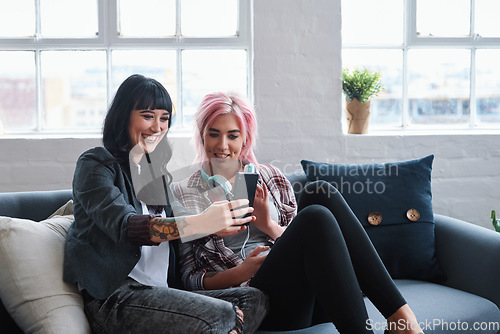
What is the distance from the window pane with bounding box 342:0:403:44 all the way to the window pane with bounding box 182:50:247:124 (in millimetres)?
675

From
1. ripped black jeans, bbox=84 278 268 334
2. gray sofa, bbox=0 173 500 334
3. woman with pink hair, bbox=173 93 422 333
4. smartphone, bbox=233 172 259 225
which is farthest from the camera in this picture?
gray sofa, bbox=0 173 500 334

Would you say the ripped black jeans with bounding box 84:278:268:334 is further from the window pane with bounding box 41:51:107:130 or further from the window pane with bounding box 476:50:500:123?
the window pane with bounding box 476:50:500:123

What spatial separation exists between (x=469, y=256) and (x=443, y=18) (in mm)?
1644

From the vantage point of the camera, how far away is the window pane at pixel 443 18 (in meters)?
3.13

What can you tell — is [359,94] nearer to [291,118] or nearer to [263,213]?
[291,118]

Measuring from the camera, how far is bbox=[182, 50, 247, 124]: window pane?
9.80 feet

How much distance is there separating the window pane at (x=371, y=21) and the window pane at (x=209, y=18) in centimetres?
69

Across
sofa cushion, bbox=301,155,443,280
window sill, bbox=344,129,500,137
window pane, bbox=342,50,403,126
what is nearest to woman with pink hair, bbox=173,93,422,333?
sofa cushion, bbox=301,155,443,280

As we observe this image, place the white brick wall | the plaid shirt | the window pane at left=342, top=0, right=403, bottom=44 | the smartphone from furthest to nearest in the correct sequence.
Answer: the window pane at left=342, top=0, right=403, bottom=44 → the white brick wall → the plaid shirt → the smartphone

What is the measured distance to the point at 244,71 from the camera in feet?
9.86

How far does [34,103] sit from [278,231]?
173cm

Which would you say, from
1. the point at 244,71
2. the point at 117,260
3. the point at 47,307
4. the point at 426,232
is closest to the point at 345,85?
the point at 244,71

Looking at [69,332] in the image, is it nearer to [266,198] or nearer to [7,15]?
[266,198]

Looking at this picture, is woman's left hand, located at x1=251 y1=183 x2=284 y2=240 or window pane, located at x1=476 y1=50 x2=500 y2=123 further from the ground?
window pane, located at x1=476 y1=50 x2=500 y2=123
